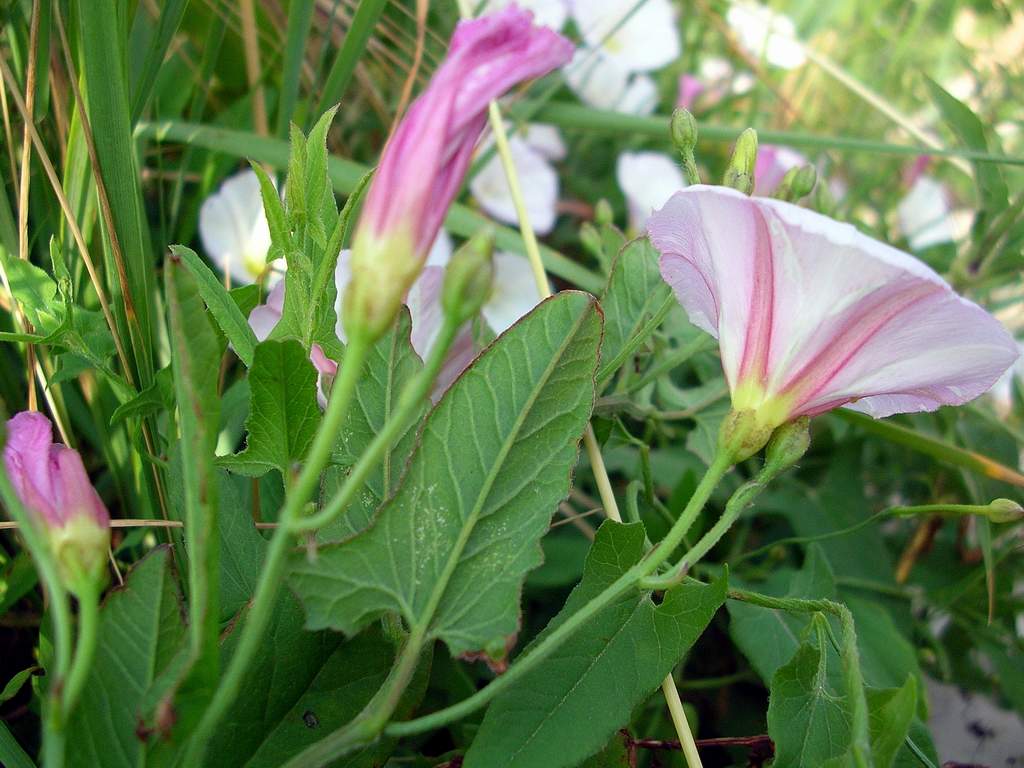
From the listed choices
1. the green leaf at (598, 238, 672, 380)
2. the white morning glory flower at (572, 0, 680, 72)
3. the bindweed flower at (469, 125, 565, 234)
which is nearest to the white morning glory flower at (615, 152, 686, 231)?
the bindweed flower at (469, 125, 565, 234)

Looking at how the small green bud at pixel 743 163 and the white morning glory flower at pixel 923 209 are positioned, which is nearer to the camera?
the small green bud at pixel 743 163

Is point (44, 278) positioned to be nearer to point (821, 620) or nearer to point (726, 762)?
point (821, 620)

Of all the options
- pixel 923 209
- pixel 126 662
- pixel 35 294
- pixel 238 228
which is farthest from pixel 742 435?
pixel 923 209

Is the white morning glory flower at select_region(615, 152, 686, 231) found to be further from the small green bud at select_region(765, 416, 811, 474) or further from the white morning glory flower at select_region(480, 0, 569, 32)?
the small green bud at select_region(765, 416, 811, 474)

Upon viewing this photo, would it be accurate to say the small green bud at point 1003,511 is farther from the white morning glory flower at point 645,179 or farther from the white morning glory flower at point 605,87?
the white morning glory flower at point 605,87

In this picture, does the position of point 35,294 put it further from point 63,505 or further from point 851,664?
point 851,664

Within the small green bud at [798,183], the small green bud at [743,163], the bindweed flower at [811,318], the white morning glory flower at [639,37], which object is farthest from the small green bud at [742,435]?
the white morning glory flower at [639,37]
